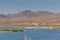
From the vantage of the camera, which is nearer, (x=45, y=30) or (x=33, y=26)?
(x=33, y=26)

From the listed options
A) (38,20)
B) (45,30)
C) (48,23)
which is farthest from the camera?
(45,30)

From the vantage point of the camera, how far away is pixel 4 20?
85.6ft

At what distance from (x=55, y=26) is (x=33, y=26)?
2.58 m

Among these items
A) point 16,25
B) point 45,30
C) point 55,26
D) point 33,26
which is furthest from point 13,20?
point 45,30

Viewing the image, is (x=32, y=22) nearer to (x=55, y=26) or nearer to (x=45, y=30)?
(x=55, y=26)

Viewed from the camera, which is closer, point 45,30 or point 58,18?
point 58,18

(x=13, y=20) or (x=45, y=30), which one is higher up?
(x=13, y=20)

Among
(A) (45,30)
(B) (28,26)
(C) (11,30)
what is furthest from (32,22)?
(A) (45,30)

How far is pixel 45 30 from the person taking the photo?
3191 cm

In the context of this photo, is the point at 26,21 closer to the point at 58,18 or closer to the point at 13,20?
the point at 13,20

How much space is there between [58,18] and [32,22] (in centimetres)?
304

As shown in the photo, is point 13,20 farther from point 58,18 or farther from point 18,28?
point 58,18

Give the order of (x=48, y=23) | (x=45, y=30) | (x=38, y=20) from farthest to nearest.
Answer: (x=45, y=30) < (x=38, y=20) < (x=48, y=23)

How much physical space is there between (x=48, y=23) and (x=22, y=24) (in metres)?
2.97
